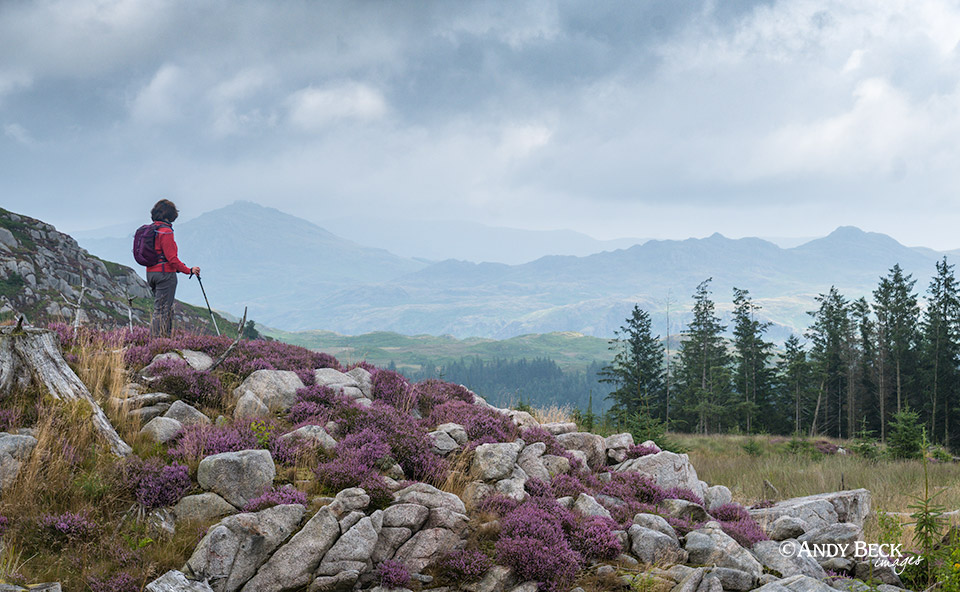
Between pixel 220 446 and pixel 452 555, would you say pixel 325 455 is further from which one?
pixel 452 555

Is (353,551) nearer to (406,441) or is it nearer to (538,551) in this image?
(538,551)

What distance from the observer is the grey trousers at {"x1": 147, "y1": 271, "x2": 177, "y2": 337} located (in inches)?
547

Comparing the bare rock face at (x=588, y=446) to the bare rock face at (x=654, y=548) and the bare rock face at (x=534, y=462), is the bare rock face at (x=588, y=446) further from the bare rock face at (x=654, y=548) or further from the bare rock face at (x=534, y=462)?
the bare rock face at (x=654, y=548)

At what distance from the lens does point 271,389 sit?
11469 mm

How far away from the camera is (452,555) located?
731 cm

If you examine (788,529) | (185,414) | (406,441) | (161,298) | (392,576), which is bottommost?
(788,529)

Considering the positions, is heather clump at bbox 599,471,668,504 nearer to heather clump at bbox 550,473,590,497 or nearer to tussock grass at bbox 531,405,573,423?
heather clump at bbox 550,473,590,497

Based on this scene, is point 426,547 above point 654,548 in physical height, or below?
above

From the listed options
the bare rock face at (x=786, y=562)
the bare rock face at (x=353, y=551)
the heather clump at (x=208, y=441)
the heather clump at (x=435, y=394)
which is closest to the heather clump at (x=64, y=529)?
the heather clump at (x=208, y=441)

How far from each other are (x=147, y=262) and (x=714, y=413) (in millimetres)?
63679

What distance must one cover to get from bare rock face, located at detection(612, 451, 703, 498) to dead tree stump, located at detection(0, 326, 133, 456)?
9950 millimetres

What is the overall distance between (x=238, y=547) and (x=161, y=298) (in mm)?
9507

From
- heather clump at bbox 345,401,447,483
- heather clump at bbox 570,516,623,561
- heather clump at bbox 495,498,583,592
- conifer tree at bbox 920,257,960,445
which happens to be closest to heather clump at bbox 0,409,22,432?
heather clump at bbox 345,401,447,483

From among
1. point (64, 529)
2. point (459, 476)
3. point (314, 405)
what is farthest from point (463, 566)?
point (314, 405)
